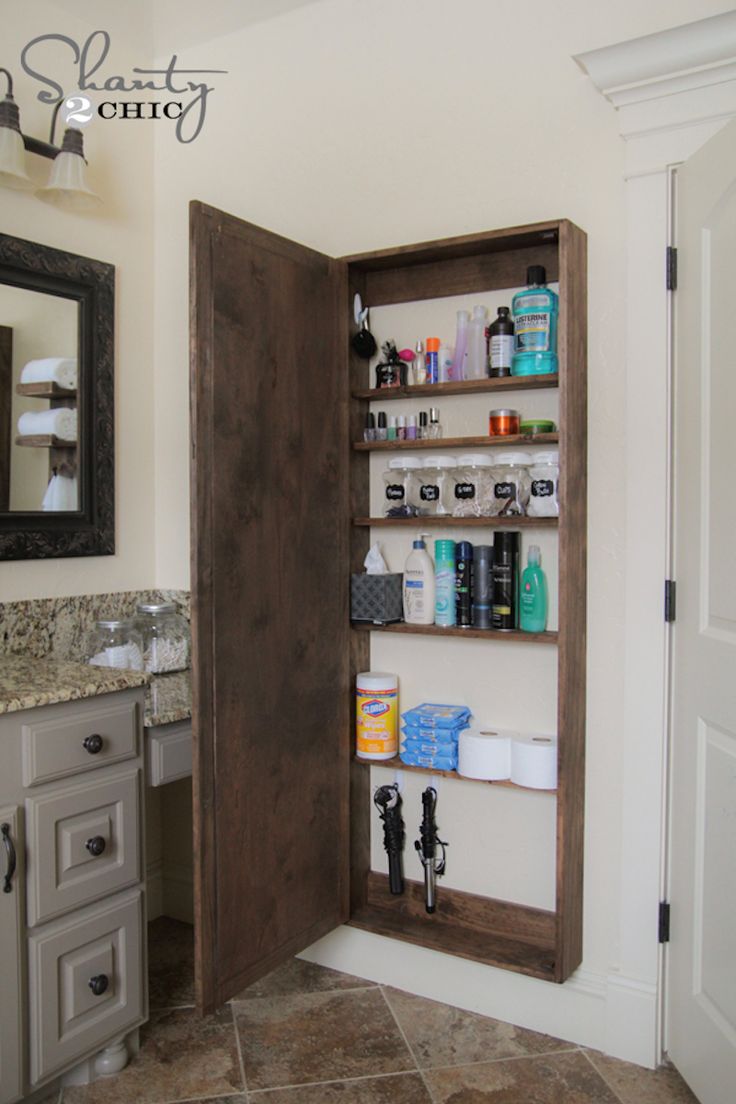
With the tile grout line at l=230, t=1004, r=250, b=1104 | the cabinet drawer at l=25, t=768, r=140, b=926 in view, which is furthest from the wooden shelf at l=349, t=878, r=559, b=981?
the cabinet drawer at l=25, t=768, r=140, b=926

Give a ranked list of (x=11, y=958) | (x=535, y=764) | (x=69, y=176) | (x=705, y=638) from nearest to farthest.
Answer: (x=11, y=958)
(x=705, y=638)
(x=535, y=764)
(x=69, y=176)

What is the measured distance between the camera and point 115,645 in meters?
2.52

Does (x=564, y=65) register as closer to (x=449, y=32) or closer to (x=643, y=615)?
(x=449, y=32)

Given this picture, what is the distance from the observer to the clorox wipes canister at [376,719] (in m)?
2.41

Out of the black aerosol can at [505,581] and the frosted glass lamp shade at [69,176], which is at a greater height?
the frosted glass lamp shade at [69,176]

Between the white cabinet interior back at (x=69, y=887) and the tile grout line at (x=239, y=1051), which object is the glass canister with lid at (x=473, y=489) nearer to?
the white cabinet interior back at (x=69, y=887)

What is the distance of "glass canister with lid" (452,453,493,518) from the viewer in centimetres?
229

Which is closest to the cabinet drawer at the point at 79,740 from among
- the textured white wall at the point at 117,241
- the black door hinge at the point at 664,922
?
the textured white wall at the point at 117,241

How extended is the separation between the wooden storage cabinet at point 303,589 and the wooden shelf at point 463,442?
0.07 ft

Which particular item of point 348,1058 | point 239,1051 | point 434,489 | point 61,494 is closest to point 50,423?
point 61,494

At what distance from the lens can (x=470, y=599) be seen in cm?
229

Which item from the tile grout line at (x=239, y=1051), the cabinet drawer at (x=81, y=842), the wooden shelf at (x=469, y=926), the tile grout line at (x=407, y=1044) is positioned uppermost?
the cabinet drawer at (x=81, y=842)

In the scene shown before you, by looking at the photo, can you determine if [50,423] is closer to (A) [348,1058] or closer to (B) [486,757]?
(B) [486,757]

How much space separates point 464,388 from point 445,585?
1.69ft
